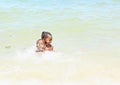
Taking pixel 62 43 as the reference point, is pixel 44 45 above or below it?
below

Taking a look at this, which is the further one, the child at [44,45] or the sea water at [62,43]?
the child at [44,45]

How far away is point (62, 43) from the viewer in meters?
8.17

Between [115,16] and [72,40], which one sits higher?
[115,16]

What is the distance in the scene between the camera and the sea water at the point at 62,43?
5.80 m

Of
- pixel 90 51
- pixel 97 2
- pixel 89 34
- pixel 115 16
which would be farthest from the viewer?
pixel 97 2

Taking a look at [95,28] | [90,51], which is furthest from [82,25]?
[90,51]

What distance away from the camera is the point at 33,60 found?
22.4 feet

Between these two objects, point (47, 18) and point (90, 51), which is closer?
point (90, 51)

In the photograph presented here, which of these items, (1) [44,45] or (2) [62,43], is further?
(2) [62,43]

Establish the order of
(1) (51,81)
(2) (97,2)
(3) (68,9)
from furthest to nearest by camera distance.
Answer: (2) (97,2)
(3) (68,9)
(1) (51,81)

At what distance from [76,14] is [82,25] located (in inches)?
65.2

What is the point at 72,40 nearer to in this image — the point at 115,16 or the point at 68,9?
the point at 115,16

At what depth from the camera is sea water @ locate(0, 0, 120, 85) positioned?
5.80 meters

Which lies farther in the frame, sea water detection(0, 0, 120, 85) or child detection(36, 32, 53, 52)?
child detection(36, 32, 53, 52)
